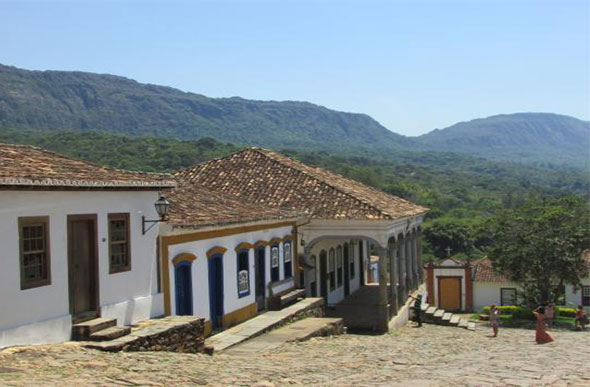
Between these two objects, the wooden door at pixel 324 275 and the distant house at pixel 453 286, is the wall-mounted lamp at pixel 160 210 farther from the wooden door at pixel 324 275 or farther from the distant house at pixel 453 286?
the distant house at pixel 453 286

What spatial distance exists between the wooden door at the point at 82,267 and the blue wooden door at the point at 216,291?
4566 mm

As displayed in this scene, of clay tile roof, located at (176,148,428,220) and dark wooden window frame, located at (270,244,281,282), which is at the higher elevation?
clay tile roof, located at (176,148,428,220)

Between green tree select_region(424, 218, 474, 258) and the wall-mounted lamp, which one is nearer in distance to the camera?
the wall-mounted lamp

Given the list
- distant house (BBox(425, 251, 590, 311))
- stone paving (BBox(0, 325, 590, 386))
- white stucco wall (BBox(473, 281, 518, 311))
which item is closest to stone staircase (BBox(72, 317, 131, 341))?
stone paving (BBox(0, 325, 590, 386))

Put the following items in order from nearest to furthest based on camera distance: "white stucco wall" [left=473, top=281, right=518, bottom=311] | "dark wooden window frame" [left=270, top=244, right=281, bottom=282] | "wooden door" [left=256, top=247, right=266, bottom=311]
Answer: "wooden door" [left=256, top=247, right=266, bottom=311] < "dark wooden window frame" [left=270, top=244, right=281, bottom=282] < "white stucco wall" [left=473, top=281, right=518, bottom=311]

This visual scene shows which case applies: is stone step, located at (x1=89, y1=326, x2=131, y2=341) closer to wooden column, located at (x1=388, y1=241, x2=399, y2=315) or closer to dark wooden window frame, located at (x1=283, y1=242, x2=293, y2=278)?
dark wooden window frame, located at (x1=283, y1=242, x2=293, y2=278)

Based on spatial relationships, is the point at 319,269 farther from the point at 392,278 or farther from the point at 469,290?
the point at 469,290

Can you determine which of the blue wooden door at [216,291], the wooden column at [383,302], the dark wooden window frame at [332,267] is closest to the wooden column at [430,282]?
the dark wooden window frame at [332,267]

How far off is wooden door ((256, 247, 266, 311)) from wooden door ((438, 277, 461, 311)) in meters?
21.7

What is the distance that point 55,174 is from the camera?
36.6 feet

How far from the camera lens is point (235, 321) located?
57.8ft

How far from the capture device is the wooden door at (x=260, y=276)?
63.9 ft

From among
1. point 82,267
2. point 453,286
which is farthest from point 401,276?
point 82,267

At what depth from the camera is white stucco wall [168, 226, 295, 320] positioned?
1509 cm
